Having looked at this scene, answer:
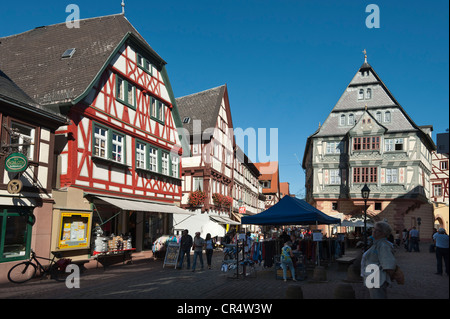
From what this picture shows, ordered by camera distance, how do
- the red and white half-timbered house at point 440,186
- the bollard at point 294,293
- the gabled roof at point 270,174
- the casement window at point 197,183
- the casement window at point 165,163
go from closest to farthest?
the bollard at point 294,293
the casement window at point 165,163
the casement window at point 197,183
the red and white half-timbered house at point 440,186
the gabled roof at point 270,174

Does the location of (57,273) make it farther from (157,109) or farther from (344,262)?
(157,109)

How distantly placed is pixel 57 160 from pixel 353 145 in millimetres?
29063

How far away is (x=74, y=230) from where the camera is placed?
1642 centimetres

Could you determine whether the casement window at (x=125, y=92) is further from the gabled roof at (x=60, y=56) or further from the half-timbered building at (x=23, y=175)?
the half-timbered building at (x=23, y=175)

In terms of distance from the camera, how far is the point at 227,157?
39375mm

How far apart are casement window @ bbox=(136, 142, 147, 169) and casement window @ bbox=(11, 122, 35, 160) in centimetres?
737

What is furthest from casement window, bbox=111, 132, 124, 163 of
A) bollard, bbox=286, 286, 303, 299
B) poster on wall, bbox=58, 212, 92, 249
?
bollard, bbox=286, 286, 303, 299

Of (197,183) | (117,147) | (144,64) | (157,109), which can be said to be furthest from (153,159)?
(197,183)

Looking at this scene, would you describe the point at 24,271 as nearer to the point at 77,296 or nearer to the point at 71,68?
the point at 77,296

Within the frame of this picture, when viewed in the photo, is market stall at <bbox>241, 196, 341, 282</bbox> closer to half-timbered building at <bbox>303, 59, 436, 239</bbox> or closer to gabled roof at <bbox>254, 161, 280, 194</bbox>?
half-timbered building at <bbox>303, 59, 436, 239</bbox>

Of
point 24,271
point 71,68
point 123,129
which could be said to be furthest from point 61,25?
point 24,271

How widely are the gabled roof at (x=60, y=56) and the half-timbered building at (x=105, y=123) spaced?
6cm

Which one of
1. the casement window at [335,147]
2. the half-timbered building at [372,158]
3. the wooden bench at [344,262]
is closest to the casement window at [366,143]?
the half-timbered building at [372,158]

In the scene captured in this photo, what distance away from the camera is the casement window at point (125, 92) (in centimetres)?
2022
